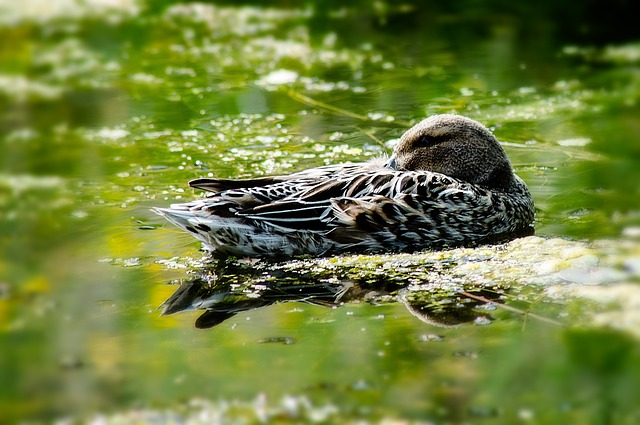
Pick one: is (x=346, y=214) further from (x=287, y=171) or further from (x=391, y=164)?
(x=287, y=171)

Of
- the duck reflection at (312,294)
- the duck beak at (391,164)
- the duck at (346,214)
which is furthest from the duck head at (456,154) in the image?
the duck reflection at (312,294)

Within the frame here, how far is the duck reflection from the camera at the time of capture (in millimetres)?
6215

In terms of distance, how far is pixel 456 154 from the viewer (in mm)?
8281

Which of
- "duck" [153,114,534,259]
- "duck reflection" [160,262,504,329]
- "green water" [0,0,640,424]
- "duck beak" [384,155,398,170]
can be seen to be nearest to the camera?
"green water" [0,0,640,424]

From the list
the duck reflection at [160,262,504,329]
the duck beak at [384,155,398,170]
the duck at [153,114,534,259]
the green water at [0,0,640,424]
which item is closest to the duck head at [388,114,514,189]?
the duck beak at [384,155,398,170]

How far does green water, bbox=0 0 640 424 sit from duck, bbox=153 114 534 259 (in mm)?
298

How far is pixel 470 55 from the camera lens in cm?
1395

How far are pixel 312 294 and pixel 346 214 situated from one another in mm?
997

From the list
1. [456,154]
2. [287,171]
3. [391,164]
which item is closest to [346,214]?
[391,164]

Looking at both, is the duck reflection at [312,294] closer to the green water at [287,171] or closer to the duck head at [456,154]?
the green water at [287,171]

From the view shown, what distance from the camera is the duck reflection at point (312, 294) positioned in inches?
245

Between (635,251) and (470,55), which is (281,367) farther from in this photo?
(470,55)

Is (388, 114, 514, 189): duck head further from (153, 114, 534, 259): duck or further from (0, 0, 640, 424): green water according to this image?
(0, 0, 640, 424): green water

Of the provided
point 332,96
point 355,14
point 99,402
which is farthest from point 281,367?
point 355,14
